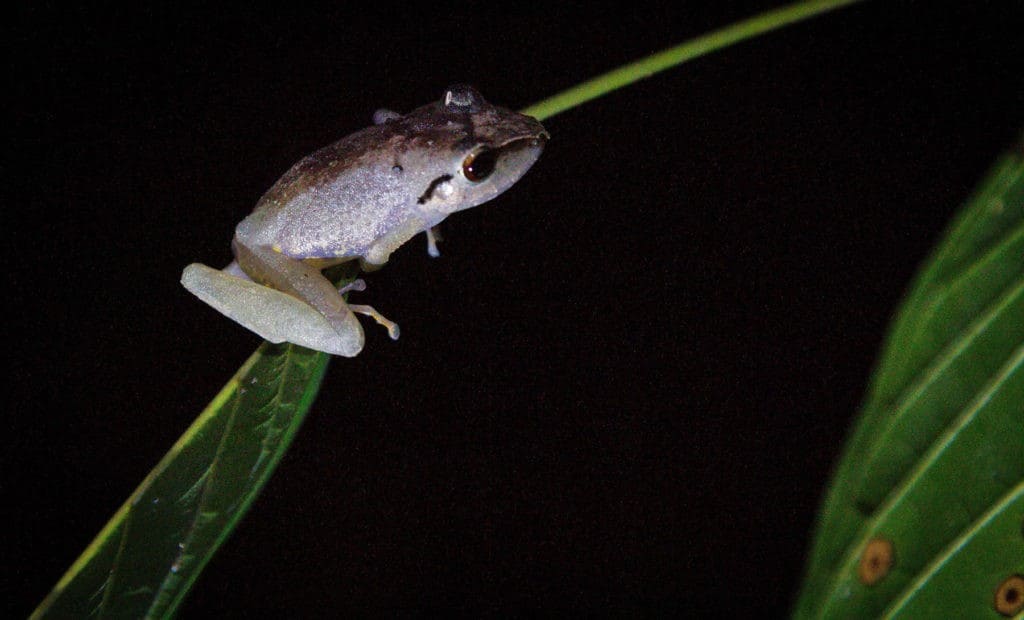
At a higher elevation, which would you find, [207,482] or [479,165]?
[479,165]

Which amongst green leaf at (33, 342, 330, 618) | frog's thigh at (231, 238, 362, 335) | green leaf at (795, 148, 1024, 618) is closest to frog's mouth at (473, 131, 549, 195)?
frog's thigh at (231, 238, 362, 335)

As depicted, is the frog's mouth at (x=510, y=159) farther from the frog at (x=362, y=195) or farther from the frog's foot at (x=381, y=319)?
the frog's foot at (x=381, y=319)

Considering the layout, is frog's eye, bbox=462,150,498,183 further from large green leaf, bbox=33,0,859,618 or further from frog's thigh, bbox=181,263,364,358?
frog's thigh, bbox=181,263,364,358

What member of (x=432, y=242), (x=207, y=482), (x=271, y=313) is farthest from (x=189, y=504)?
(x=432, y=242)

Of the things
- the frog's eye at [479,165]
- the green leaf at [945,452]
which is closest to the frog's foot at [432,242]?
the frog's eye at [479,165]

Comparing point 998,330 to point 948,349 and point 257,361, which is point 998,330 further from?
point 257,361

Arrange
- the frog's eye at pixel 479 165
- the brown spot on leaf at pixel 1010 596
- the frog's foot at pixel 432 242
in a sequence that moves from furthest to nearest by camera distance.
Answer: the frog's foot at pixel 432 242
the frog's eye at pixel 479 165
the brown spot on leaf at pixel 1010 596

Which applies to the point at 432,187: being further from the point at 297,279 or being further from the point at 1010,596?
the point at 1010,596
